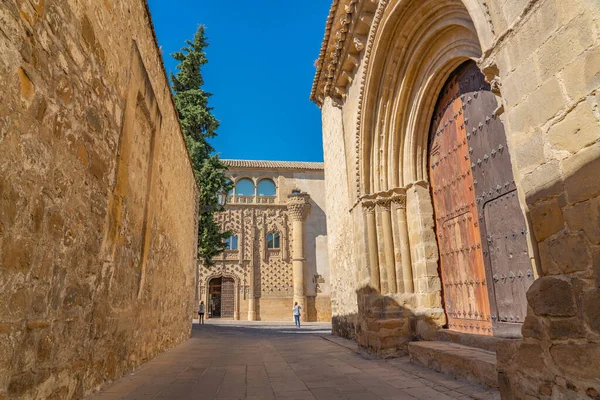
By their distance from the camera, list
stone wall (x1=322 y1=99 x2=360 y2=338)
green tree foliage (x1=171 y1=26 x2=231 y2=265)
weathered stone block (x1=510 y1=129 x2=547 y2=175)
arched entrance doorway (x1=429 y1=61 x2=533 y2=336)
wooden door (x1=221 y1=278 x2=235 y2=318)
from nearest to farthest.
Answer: weathered stone block (x1=510 y1=129 x2=547 y2=175), arched entrance doorway (x1=429 y1=61 x2=533 y2=336), stone wall (x1=322 y1=99 x2=360 y2=338), green tree foliage (x1=171 y1=26 x2=231 y2=265), wooden door (x1=221 y1=278 x2=235 y2=318)

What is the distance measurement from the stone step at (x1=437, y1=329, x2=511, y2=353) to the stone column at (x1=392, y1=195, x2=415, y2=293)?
0.85 m

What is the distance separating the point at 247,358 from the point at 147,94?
419cm

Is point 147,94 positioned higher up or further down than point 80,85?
higher up

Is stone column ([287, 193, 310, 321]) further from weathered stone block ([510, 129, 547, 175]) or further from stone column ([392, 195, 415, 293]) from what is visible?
weathered stone block ([510, 129, 547, 175])

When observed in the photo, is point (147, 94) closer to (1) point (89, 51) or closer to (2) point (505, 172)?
(1) point (89, 51)

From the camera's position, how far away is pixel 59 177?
2.55 m

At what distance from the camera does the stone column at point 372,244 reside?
609 centimetres

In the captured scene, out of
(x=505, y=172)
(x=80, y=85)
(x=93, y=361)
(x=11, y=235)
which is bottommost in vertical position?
(x=93, y=361)

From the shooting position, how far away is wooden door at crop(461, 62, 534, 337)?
152 inches

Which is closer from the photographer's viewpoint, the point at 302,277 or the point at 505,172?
the point at 505,172

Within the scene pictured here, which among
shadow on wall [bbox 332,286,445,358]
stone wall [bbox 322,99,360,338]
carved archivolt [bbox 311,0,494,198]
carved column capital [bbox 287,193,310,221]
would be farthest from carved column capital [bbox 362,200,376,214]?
carved column capital [bbox 287,193,310,221]

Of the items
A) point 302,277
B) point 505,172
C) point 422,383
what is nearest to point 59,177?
point 422,383

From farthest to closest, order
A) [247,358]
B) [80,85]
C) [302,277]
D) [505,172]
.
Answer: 1. [302,277]
2. [247,358]
3. [505,172]
4. [80,85]

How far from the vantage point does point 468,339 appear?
4594mm
